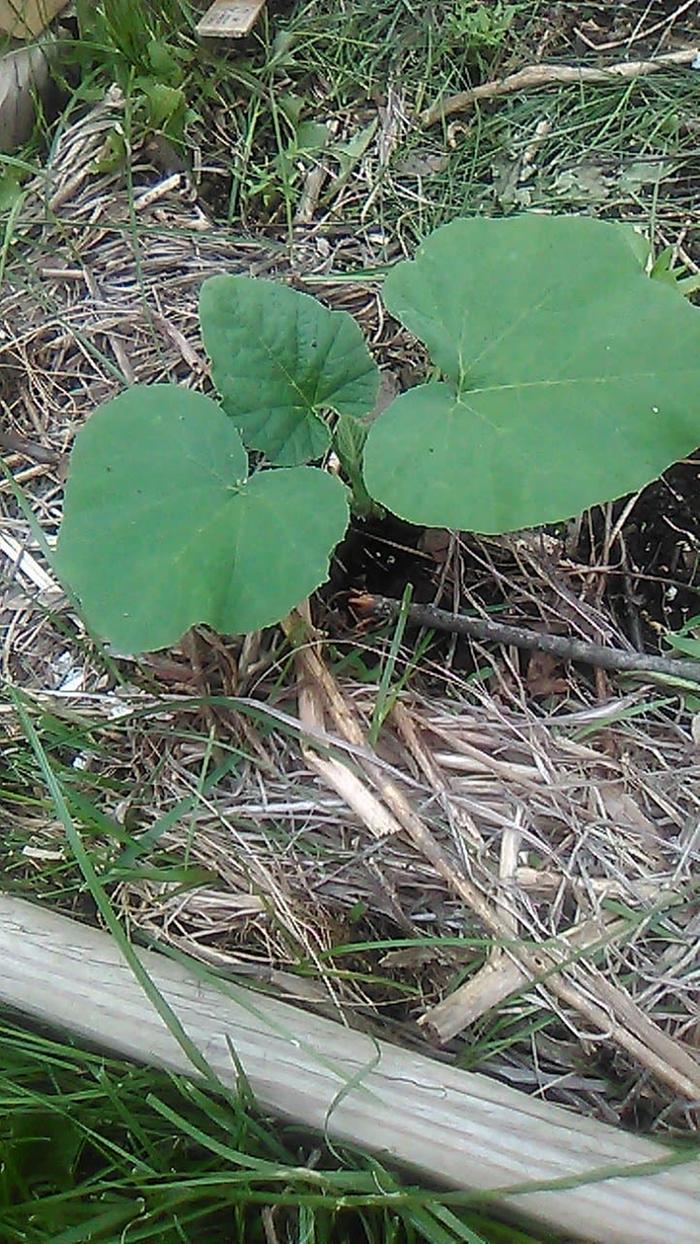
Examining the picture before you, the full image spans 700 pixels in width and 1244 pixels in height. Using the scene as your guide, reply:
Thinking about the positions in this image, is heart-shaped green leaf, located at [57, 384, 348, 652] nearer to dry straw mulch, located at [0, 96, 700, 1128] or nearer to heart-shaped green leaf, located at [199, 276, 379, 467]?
heart-shaped green leaf, located at [199, 276, 379, 467]

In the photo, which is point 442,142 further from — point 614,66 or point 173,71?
point 173,71

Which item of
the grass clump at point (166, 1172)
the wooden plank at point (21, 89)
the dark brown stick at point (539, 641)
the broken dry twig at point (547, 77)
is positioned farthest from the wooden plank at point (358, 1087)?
the broken dry twig at point (547, 77)

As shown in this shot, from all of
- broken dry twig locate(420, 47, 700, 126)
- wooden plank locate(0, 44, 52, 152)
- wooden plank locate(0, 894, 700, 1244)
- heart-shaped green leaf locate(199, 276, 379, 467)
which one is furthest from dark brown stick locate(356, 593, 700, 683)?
wooden plank locate(0, 44, 52, 152)

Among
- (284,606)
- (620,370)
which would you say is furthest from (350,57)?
(284,606)

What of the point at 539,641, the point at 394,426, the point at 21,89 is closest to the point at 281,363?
the point at 394,426

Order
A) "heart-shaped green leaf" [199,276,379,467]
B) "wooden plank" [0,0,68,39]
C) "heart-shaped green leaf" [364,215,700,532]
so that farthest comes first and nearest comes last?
"wooden plank" [0,0,68,39], "heart-shaped green leaf" [199,276,379,467], "heart-shaped green leaf" [364,215,700,532]

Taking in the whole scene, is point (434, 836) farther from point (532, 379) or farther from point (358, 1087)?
point (532, 379)
